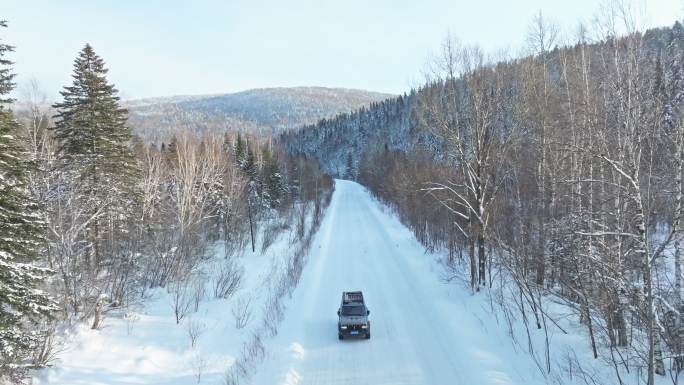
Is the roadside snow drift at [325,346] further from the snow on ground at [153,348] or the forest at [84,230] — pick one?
the forest at [84,230]

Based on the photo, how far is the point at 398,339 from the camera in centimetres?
1514

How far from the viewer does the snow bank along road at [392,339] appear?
39.7 feet

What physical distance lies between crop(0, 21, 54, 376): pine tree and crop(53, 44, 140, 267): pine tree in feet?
33.6

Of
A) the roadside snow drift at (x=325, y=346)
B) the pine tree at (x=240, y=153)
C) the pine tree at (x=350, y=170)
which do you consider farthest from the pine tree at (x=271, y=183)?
the pine tree at (x=350, y=170)

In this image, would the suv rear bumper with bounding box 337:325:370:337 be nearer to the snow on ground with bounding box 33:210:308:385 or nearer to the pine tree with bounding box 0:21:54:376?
the snow on ground with bounding box 33:210:308:385

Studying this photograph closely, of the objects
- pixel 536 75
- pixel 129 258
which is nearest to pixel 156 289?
pixel 129 258

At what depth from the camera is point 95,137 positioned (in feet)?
72.4

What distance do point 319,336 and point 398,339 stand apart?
301 centimetres

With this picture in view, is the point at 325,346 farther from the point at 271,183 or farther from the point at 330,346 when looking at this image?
the point at 271,183

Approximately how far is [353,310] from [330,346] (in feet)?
5.34

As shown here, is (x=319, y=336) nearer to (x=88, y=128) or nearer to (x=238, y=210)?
(x=88, y=128)

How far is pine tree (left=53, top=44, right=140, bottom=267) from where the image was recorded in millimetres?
21672

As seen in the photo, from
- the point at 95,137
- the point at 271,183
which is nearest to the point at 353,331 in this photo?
the point at 95,137

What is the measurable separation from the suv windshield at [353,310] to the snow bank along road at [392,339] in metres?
0.97
